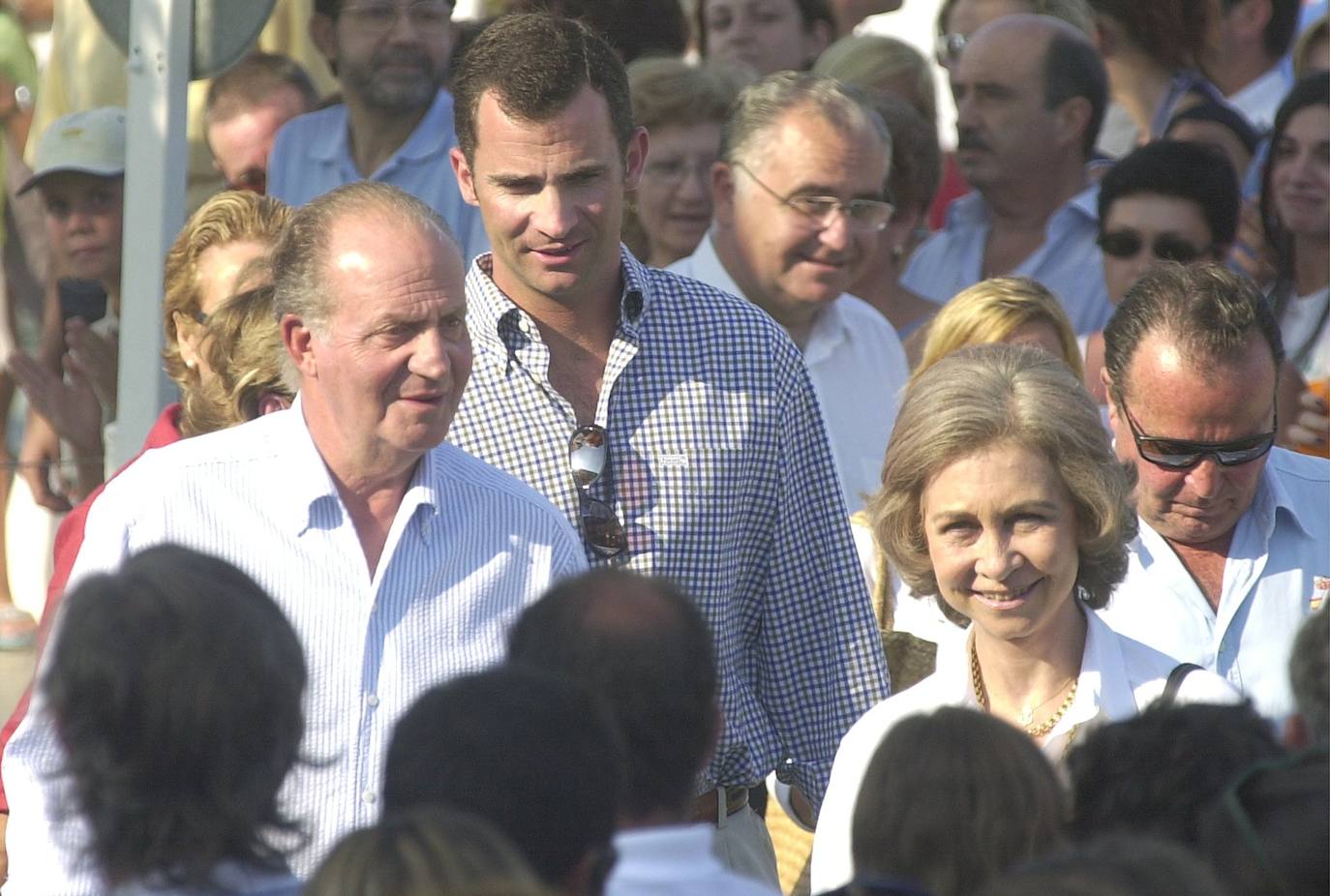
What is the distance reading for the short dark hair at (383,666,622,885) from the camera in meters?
2.30

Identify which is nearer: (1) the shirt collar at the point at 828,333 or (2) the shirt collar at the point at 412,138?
(1) the shirt collar at the point at 828,333

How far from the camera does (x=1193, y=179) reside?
5.85 meters

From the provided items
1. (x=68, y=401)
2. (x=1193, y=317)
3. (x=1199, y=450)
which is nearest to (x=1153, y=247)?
(x=1193, y=317)

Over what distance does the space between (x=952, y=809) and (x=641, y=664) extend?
0.43 meters

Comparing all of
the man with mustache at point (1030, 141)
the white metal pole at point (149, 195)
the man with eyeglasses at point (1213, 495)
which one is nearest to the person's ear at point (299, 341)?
the white metal pole at point (149, 195)

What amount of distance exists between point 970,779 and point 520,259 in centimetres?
205

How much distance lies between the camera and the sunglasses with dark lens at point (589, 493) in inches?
163

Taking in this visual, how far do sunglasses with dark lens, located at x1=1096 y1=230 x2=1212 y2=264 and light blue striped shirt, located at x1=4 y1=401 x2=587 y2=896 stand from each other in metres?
2.75

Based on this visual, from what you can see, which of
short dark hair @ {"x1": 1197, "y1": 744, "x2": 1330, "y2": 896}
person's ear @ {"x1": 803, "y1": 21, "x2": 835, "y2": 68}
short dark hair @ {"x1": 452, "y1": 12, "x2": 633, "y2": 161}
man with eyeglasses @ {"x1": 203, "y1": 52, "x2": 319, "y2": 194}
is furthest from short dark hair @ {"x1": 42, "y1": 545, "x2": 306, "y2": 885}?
person's ear @ {"x1": 803, "y1": 21, "x2": 835, "y2": 68}

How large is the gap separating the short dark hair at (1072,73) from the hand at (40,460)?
10.6ft

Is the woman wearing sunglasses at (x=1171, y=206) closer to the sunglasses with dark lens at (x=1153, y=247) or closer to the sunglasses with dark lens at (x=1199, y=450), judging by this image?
the sunglasses with dark lens at (x=1153, y=247)

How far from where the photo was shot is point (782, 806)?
475 cm

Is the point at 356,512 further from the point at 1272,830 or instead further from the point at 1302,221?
the point at 1302,221

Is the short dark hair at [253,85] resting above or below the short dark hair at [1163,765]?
above
